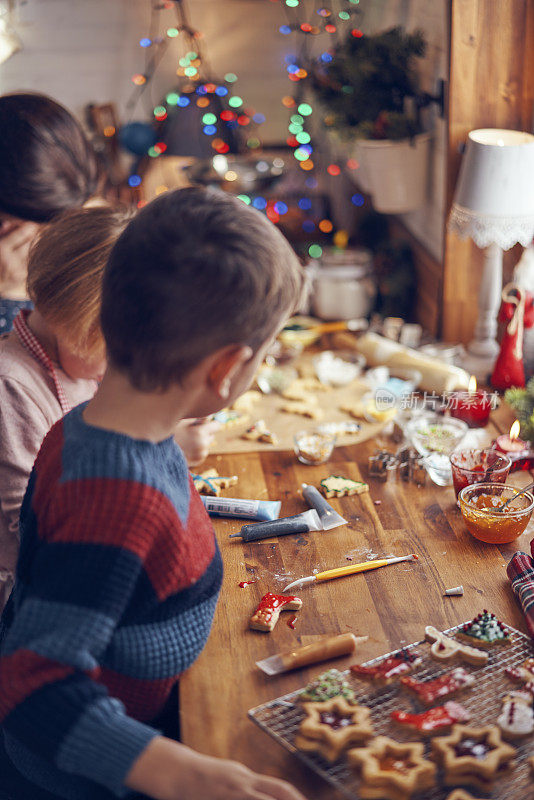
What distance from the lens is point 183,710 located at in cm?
93

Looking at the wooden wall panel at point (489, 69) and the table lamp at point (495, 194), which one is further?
the wooden wall panel at point (489, 69)

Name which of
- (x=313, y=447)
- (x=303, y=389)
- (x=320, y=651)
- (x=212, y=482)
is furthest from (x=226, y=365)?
(x=303, y=389)

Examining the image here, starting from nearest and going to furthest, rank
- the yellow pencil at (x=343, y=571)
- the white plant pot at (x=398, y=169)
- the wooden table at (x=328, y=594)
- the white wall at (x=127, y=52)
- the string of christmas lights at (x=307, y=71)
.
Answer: the wooden table at (x=328, y=594)
the yellow pencil at (x=343, y=571)
the white plant pot at (x=398, y=169)
the string of christmas lights at (x=307, y=71)
the white wall at (x=127, y=52)

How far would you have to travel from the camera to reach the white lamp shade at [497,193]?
5.51ft

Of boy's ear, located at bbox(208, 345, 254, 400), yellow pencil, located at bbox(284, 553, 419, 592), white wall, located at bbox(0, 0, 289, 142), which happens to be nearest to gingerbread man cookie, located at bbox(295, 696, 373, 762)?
yellow pencil, located at bbox(284, 553, 419, 592)

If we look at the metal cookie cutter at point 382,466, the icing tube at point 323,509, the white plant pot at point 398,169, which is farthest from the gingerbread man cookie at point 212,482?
the white plant pot at point 398,169

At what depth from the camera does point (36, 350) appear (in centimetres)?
137

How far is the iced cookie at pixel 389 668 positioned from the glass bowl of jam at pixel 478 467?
1.42ft

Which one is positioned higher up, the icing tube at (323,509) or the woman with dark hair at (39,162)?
the woman with dark hair at (39,162)

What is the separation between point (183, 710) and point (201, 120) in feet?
8.85

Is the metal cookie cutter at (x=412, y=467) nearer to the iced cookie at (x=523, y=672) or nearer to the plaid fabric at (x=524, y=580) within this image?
the plaid fabric at (x=524, y=580)

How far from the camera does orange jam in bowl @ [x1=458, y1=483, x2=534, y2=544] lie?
1.21 meters

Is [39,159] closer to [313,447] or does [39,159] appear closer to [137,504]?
[313,447]

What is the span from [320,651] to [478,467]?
0.55 meters
